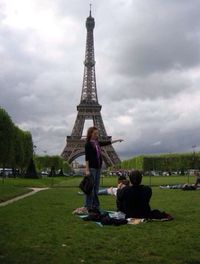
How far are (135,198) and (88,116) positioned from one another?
11252cm

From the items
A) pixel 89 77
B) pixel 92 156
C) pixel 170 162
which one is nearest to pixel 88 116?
pixel 89 77

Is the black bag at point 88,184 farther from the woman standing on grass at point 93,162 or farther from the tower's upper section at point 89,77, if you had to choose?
the tower's upper section at point 89,77

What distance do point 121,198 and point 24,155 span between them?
59.1m

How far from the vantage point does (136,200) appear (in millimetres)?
12359

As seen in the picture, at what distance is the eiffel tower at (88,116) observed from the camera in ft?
393

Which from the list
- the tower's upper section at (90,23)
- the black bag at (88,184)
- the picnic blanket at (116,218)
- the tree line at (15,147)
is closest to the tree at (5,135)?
the tree line at (15,147)

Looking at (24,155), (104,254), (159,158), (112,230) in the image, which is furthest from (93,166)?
(159,158)

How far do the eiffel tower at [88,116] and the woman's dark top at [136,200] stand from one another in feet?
339

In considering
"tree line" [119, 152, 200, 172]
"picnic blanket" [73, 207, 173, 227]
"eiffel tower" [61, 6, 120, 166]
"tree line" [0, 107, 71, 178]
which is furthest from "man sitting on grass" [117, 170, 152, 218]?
"eiffel tower" [61, 6, 120, 166]

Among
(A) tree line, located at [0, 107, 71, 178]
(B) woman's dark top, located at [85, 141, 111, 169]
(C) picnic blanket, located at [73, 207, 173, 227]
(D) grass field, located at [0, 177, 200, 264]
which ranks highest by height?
(A) tree line, located at [0, 107, 71, 178]

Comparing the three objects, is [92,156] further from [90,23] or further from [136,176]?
[90,23]

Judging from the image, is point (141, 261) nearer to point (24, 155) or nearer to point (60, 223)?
point (60, 223)

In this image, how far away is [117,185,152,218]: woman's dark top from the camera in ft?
40.1

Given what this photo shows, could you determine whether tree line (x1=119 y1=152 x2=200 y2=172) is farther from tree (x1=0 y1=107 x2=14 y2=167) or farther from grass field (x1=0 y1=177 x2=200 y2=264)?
grass field (x1=0 y1=177 x2=200 y2=264)
